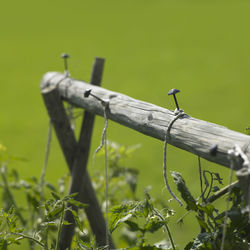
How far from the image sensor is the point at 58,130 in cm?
195

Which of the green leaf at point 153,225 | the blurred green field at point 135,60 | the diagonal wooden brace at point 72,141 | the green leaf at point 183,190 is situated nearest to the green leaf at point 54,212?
the green leaf at point 153,225

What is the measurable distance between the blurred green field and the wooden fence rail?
4.62 ft

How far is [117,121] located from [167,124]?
1.06ft

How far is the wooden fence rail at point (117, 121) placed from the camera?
96 centimetres

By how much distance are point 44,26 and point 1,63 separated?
91 cm

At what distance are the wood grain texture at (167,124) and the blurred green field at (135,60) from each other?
1813 mm

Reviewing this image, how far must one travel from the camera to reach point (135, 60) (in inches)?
199

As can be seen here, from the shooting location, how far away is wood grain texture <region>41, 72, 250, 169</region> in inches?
38.1

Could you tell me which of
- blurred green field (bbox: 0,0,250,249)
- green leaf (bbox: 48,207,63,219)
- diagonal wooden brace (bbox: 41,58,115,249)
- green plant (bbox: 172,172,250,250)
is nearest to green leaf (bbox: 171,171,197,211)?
green plant (bbox: 172,172,250,250)

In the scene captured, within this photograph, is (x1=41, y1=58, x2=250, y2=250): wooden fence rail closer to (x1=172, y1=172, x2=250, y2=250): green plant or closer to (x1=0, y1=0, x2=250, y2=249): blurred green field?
(x1=172, y1=172, x2=250, y2=250): green plant

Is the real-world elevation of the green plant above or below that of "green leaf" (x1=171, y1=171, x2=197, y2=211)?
below

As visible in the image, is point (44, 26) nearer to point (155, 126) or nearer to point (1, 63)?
point (1, 63)

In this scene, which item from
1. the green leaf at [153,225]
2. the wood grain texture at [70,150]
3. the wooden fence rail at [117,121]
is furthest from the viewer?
the wood grain texture at [70,150]

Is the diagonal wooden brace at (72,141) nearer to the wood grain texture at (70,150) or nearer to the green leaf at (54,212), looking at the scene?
the wood grain texture at (70,150)
